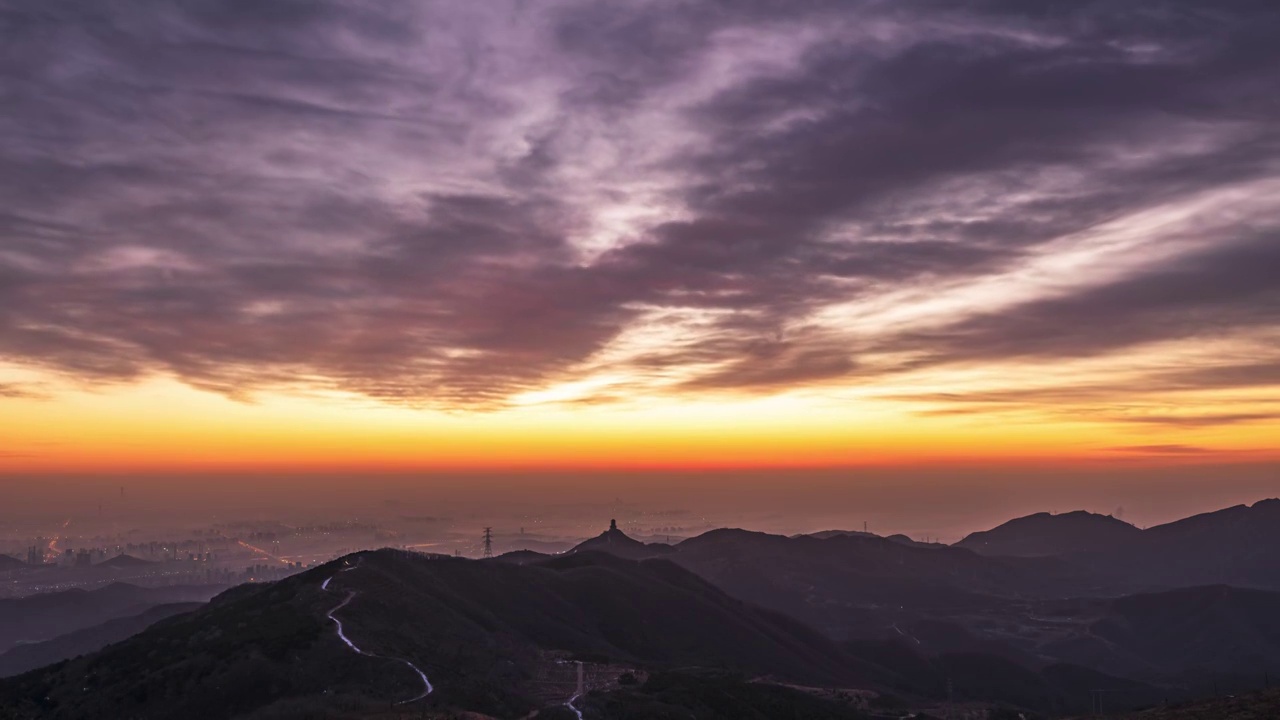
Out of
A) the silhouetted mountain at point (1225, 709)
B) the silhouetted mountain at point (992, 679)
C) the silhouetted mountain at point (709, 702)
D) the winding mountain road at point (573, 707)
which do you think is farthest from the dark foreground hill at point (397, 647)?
the silhouetted mountain at point (1225, 709)

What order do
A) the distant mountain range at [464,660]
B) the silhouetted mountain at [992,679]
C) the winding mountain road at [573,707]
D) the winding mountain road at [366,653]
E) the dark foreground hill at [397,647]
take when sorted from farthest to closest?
the silhouetted mountain at [992,679] → the distant mountain range at [464,660] → the dark foreground hill at [397,647] → the winding mountain road at [573,707] → the winding mountain road at [366,653]

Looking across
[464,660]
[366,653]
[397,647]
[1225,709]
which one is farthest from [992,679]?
[366,653]

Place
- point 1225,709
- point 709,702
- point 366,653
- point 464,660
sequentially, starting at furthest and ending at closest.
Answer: point 464,660 → point 709,702 → point 366,653 → point 1225,709

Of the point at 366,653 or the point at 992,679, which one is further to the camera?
the point at 992,679

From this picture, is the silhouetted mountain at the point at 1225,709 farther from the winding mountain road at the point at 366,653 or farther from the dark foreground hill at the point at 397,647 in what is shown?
the dark foreground hill at the point at 397,647

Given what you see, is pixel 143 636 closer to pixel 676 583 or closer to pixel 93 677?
pixel 93 677

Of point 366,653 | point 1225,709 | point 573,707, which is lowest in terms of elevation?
point 573,707

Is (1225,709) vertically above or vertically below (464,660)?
below

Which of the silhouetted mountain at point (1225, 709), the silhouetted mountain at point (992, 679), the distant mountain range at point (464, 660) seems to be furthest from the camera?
the silhouetted mountain at point (992, 679)

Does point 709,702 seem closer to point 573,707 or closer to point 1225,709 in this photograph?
point 573,707
